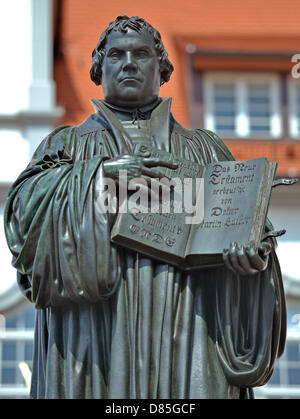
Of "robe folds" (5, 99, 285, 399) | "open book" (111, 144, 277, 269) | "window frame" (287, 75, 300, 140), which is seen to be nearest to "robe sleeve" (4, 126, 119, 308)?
"robe folds" (5, 99, 285, 399)

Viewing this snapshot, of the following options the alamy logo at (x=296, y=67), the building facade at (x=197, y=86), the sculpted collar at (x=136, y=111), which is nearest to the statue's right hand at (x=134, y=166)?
the sculpted collar at (x=136, y=111)

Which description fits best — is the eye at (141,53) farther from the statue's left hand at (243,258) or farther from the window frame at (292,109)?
the window frame at (292,109)

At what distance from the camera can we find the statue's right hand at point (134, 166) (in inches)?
207

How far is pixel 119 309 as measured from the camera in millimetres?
5160

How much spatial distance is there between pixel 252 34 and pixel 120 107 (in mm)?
22623

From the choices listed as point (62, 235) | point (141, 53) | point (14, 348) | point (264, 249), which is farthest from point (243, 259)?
point (14, 348)

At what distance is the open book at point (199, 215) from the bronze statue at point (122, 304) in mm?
56

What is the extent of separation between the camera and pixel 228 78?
90.6ft

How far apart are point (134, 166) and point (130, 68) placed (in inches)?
21.3

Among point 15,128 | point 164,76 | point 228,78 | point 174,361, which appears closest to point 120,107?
point 164,76

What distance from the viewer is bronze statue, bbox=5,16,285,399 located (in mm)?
5105

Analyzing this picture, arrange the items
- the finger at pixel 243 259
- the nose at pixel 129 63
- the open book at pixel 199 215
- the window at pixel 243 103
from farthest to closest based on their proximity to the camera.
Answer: the window at pixel 243 103, the nose at pixel 129 63, the open book at pixel 199 215, the finger at pixel 243 259

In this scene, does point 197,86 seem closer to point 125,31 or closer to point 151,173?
point 125,31

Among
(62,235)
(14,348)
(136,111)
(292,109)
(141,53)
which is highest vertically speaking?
(292,109)
